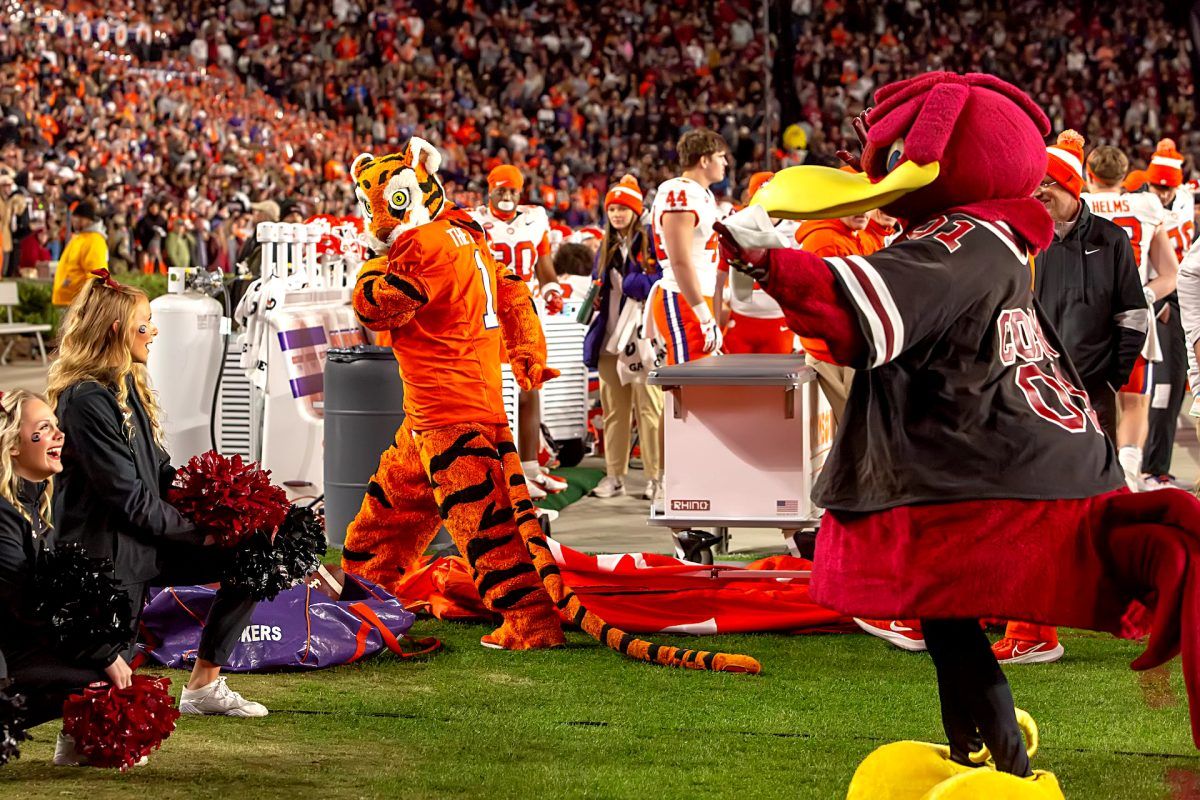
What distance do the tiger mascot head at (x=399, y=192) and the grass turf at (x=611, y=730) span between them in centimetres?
152

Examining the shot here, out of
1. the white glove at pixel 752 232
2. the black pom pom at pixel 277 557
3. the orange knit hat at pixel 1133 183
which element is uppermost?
the orange knit hat at pixel 1133 183

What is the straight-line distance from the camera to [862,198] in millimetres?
2953

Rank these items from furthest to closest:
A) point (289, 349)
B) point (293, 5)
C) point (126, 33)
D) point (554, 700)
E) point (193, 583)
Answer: point (293, 5), point (126, 33), point (289, 349), point (554, 700), point (193, 583)

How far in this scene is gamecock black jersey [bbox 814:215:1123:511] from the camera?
9.52ft

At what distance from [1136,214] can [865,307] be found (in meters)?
5.87

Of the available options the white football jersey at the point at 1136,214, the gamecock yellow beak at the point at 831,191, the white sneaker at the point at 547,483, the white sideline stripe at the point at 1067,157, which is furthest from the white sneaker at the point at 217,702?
the white football jersey at the point at 1136,214

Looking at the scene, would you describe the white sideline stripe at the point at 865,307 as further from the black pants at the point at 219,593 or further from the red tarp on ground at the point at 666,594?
the red tarp on ground at the point at 666,594

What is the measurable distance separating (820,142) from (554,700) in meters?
23.9

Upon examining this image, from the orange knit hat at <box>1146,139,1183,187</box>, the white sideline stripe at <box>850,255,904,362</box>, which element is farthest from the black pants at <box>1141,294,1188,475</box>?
the white sideline stripe at <box>850,255,904,362</box>

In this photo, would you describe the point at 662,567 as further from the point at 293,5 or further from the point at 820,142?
the point at 293,5

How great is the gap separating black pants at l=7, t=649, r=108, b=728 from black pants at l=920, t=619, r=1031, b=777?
1.92 m

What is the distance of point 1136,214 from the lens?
317 inches

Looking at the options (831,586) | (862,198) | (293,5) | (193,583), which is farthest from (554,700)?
(293,5)

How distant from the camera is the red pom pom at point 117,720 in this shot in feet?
11.8
